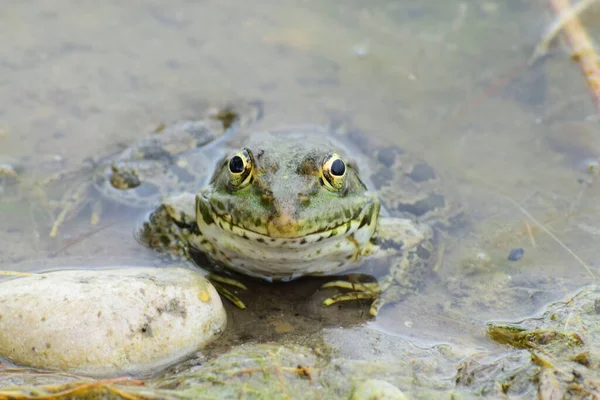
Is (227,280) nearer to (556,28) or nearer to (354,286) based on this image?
(354,286)

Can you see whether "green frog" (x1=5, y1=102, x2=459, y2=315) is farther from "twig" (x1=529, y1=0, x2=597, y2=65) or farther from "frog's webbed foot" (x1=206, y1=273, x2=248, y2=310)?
"twig" (x1=529, y1=0, x2=597, y2=65)

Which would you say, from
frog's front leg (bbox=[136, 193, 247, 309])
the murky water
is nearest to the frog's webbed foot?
the murky water

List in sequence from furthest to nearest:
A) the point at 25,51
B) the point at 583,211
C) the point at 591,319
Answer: the point at 25,51, the point at 583,211, the point at 591,319

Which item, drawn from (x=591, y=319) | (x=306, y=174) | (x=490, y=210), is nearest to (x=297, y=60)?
(x=490, y=210)

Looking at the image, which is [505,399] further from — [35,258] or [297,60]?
[297,60]

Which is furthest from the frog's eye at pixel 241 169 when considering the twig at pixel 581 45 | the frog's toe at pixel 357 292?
the twig at pixel 581 45

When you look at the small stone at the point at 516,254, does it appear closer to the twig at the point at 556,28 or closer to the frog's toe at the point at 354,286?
the frog's toe at the point at 354,286
